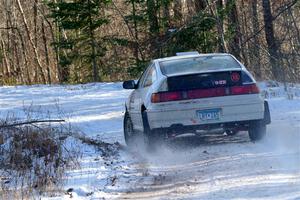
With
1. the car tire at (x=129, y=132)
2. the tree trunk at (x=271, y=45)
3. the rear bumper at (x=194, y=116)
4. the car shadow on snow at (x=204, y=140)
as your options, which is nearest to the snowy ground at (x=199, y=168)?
the car shadow on snow at (x=204, y=140)

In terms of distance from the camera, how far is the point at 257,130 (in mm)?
10781

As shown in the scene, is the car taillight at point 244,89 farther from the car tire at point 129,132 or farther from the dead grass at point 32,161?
the dead grass at point 32,161

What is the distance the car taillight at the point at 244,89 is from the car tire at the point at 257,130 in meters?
0.52

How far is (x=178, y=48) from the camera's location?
85.9 ft

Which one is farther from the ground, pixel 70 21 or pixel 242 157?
pixel 70 21

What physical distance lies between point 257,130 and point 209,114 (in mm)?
911

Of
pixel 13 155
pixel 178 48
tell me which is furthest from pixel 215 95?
pixel 178 48

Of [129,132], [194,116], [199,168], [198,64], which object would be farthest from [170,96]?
[129,132]

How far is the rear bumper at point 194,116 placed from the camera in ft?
34.1

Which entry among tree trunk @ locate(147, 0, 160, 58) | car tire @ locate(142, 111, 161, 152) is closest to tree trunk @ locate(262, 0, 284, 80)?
tree trunk @ locate(147, 0, 160, 58)

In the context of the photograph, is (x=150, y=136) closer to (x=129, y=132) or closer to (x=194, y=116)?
(x=194, y=116)

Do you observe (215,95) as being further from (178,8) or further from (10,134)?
(178,8)

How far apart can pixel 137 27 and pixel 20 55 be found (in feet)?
78.1

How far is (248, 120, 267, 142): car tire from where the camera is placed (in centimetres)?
1073
